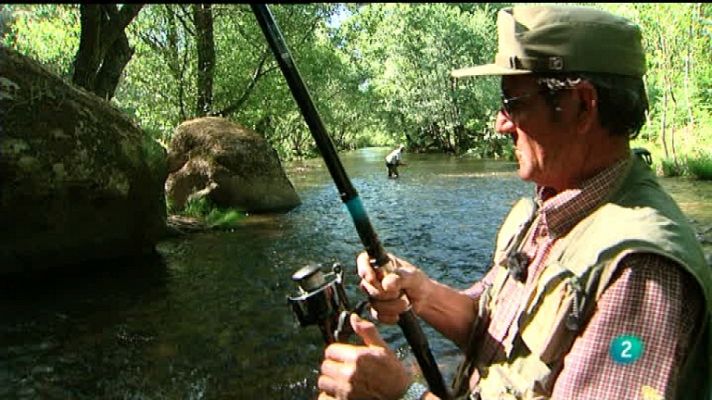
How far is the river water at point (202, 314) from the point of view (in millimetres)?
6105

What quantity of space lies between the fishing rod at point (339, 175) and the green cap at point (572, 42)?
70 cm

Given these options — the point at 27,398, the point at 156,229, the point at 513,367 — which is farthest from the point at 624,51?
the point at 156,229

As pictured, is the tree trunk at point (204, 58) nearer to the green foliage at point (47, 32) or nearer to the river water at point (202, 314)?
the green foliage at point (47, 32)

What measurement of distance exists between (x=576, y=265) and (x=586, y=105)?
0.57 metres

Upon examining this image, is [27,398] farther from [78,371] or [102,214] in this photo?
[102,214]

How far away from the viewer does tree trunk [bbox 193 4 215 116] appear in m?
21.6

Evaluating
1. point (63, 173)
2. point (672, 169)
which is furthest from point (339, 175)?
point (672, 169)

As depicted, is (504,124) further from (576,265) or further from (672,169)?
(672,169)

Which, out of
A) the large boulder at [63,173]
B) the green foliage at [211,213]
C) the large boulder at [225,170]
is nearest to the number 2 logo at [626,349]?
the large boulder at [63,173]

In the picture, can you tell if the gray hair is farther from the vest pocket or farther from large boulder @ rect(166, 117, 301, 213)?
large boulder @ rect(166, 117, 301, 213)

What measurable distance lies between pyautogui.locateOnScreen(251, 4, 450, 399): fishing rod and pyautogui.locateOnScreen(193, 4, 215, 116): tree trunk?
2011 cm

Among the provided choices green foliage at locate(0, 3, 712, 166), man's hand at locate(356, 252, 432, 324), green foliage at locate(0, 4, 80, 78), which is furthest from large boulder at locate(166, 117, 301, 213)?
man's hand at locate(356, 252, 432, 324)

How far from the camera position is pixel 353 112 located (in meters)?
62.6

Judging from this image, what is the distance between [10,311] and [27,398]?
7.98ft
